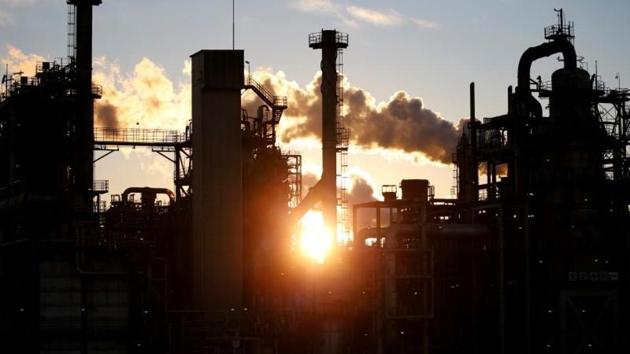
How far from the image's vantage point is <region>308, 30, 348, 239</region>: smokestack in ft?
276

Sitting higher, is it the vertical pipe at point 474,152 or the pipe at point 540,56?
the pipe at point 540,56

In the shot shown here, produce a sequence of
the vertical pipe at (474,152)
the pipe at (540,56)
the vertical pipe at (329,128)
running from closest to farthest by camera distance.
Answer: the pipe at (540,56) → the vertical pipe at (474,152) → the vertical pipe at (329,128)

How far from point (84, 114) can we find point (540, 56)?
3023 centimetres

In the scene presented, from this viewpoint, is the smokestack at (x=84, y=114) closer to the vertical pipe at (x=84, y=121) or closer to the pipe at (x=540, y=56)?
the vertical pipe at (x=84, y=121)

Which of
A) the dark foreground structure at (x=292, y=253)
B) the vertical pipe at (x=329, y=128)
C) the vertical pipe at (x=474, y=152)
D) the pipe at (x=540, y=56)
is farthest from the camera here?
the vertical pipe at (x=329, y=128)

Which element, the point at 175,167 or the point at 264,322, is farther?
the point at 175,167

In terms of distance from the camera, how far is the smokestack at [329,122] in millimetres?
84250

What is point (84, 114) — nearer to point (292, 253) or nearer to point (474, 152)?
point (292, 253)

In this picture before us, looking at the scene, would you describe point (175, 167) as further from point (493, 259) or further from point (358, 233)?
point (493, 259)

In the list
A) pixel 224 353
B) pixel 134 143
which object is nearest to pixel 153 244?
pixel 224 353

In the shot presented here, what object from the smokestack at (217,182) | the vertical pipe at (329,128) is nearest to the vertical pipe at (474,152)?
the vertical pipe at (329,128)

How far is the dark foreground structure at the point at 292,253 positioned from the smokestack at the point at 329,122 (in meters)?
5.54

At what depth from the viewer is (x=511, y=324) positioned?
72.0 metres

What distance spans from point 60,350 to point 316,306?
1444cm
